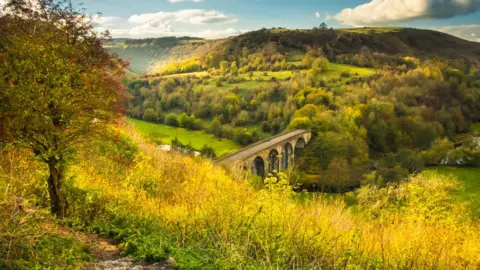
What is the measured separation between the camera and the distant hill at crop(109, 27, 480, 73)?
15225 cm

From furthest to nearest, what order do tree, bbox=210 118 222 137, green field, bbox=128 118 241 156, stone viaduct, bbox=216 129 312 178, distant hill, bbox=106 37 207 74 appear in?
distant hill, bbox=106 37 207 74, tree, bbox=210 118 222 137, green field, bbox=128 118 241 156, stone viaduct, bbox=216 129 312 178

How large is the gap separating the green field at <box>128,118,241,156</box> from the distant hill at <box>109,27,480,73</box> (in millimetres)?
62668

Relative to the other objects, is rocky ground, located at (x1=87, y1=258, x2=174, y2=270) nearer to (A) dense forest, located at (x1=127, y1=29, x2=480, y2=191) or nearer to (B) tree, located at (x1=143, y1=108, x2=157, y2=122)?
(A) dense forest, located at (x1=127, y1=29, x2=480, y2=191)

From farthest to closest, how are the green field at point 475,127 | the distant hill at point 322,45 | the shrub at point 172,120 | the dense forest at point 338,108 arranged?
1. the distant hill at point 322,45
2. the shrub at point 172,120
3. the green field at point 475,127
4. the dense forest at point 338,108

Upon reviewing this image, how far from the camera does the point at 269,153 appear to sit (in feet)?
170

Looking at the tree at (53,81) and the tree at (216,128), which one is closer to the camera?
the tree at (53,81)

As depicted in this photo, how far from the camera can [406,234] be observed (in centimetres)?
781

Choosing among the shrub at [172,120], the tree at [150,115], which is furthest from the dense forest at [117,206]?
the tree at [150,115]

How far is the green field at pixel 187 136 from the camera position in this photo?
70.8 metres

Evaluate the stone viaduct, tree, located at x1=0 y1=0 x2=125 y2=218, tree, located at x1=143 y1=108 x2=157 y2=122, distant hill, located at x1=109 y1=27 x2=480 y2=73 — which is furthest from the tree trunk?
distant hill, located at x1=109 y1=27 x2=480 y2=73

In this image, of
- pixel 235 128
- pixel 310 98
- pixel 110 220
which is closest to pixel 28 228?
pixel 110 220

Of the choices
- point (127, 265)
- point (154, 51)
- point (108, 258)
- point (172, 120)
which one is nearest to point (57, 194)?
point (108, 258)

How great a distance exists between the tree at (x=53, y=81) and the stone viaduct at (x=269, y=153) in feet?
91.0

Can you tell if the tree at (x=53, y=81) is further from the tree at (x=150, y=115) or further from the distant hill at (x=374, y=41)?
the distant hill at (x=374, y=41)
